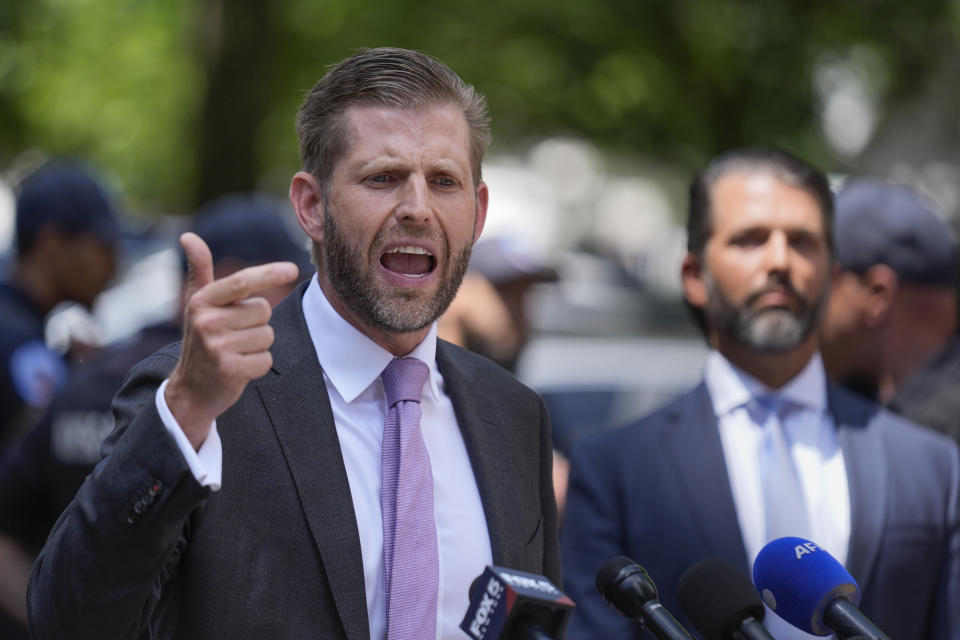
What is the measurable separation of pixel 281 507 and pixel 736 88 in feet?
46.3

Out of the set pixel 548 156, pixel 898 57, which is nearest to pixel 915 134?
pixel 898 57

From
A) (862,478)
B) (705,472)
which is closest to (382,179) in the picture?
(705,472)

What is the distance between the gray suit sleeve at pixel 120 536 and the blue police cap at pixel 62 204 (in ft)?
11.3

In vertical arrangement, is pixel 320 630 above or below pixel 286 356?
below

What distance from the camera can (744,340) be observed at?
A: 3.54 metres

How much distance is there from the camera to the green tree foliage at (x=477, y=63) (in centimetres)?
1298

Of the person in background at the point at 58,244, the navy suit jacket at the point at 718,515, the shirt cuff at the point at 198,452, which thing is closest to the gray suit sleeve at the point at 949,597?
the navy suit jacket at the point at 718,515

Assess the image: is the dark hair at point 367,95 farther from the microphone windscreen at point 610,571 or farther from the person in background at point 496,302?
the person in background at point 496,302

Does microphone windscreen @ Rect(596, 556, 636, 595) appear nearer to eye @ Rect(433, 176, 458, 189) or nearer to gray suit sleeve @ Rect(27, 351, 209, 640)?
gray suit sleeve @ Rect(27, 351, 209, 640)

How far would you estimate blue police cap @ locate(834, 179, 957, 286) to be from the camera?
4488mm

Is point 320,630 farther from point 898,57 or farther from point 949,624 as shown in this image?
point 898,57

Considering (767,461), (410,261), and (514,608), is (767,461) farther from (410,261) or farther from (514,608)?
(514,608)

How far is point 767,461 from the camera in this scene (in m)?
3.45

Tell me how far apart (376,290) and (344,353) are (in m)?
0.16
